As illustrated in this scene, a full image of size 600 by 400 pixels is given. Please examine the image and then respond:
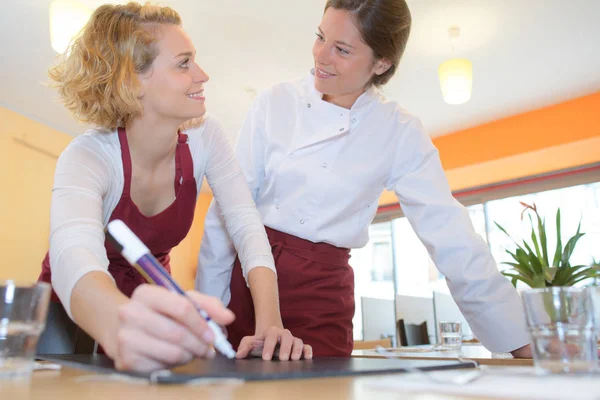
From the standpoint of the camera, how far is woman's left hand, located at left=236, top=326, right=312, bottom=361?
76 cm

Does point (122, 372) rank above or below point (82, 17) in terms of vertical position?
below

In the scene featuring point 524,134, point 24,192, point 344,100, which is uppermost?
point 524,134

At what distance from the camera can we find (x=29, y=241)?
14.4ft


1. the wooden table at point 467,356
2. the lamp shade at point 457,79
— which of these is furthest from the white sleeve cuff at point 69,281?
the lamp shade at point 457,79

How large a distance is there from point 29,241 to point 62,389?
4381 mm

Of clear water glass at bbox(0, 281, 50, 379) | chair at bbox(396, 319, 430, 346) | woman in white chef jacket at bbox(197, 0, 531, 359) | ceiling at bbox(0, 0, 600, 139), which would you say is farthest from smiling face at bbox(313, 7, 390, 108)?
ceiling at bbox(0, 0, 600, 139)

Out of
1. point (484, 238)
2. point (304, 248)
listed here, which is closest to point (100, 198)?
point (304, 248)

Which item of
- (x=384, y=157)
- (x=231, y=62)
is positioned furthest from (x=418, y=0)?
(x=384, y=157)

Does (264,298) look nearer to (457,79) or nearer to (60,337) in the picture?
(60,337)

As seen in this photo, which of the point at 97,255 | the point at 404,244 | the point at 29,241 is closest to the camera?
the point at 97,255

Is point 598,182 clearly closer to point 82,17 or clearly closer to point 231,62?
point 231,62

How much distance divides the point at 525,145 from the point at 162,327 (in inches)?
181

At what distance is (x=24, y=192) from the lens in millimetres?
4398

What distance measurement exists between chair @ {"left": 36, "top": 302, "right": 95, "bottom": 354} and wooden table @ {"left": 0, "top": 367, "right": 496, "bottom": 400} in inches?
20.5
